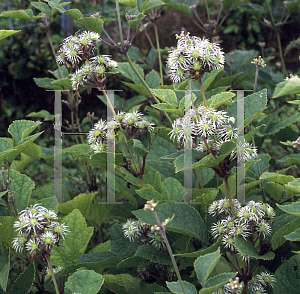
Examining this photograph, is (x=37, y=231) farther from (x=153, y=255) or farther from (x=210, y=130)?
(x=210, y=130)

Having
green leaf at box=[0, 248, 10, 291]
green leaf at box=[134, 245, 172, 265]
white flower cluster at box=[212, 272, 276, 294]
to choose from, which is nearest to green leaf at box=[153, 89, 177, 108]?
green leaf at box=[134, 245, 172, 265]

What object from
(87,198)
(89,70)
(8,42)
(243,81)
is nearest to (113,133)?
(89,70)

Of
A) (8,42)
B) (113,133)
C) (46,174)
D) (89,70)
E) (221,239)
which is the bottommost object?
(46,174)

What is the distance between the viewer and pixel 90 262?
3.27 ft

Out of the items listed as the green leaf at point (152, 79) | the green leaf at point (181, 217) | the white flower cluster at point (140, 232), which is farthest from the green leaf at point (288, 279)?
the green leaf at point (152, 79)

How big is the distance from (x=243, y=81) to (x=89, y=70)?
90 centimetres

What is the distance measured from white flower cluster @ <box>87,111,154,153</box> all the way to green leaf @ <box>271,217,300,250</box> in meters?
0.46

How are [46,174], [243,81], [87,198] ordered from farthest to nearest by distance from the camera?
[46,174] → [243,81] → [87,198]

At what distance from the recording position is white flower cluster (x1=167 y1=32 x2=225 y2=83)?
93cm

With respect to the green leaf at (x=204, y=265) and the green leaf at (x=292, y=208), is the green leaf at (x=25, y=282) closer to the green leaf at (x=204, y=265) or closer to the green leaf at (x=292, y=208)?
the green leaf at (x=204, y=265)

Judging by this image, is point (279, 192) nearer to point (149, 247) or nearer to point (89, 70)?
point (149, 247)

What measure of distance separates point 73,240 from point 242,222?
0.54 metres

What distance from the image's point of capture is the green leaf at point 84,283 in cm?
81

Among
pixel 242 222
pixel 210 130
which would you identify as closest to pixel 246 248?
pixel 242 222
